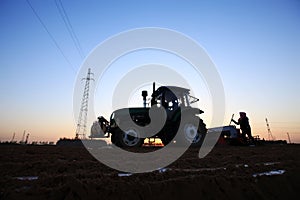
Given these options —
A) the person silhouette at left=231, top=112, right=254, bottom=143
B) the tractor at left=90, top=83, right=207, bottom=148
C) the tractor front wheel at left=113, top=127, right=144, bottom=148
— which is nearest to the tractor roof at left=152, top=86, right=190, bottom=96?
the tractor at left=90, top=83, right=207, bottom=148

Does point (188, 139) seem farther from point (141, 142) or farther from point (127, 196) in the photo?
point (127, 196)

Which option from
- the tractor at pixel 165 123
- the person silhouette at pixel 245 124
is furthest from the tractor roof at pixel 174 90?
the person silhouette at pixel 245 124

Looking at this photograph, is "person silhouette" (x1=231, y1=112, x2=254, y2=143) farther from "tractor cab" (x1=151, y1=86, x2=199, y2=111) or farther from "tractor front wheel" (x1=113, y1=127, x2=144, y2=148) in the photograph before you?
"tractor front wheel" (x1=113, y1=127, x2=144, y2=148)

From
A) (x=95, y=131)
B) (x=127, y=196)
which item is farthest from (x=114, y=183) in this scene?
(x=95, y=131)

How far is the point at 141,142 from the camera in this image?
693 cm

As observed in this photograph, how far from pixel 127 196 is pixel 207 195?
2.30 feet

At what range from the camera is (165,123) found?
24.0 feet

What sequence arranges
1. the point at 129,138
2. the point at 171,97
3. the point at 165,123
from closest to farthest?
1. the point at 129,138
2. the point at 165,123
3. the point at 171,97

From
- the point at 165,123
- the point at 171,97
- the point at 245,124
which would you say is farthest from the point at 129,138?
the point at 245,124

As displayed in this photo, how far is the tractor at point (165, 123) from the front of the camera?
6.94 metres

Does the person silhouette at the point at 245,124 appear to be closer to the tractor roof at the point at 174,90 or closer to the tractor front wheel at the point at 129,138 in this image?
the tractor roof at the point at 174,90

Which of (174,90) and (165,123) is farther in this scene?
(174,90)

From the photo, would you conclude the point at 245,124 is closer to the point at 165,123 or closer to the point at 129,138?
the point at 165,123

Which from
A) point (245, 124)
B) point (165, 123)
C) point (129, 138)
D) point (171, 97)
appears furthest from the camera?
point (245, 124)
